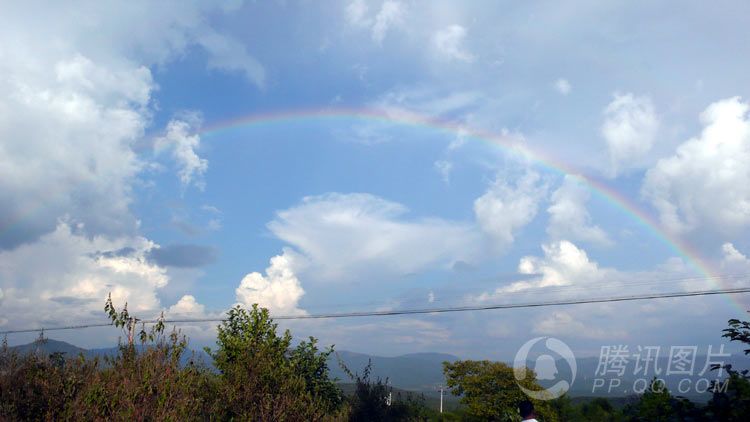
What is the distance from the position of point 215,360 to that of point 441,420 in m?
8.63

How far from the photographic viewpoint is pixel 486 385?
35.2 metres

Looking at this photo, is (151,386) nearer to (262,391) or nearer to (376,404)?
(262,391)

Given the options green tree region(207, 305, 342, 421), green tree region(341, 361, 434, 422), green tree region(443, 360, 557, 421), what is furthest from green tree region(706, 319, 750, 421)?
green tree region(443, 360, 557, 421)

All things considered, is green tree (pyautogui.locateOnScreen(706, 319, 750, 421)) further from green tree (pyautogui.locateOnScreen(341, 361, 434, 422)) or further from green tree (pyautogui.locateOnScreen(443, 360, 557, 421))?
green tree (pyautogui.locateOnScreen(443, 360, 557, 421))

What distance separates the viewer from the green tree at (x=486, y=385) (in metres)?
32.4

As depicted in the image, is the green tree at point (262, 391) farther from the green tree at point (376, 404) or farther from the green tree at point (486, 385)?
the green tree at point (486, 385)

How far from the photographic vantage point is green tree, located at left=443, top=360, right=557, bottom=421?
3241 cm

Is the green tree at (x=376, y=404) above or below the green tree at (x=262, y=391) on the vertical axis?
below

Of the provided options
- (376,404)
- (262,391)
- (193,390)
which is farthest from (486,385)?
(193,390)

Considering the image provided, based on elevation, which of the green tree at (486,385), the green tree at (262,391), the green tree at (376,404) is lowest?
the green tree at (486,385)

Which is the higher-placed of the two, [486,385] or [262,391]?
[262,391]

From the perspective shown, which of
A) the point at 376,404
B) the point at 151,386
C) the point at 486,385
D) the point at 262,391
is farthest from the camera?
the point at 486,385

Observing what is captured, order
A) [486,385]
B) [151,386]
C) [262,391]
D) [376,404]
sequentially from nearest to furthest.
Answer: [151,386]
[262,391]
[376,404]
[486,385]

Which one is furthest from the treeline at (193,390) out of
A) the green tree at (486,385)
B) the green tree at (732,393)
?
the green tree at (486,385)
